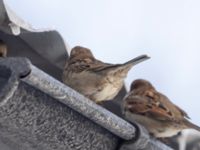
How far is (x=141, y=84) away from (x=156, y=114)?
0.90 metres

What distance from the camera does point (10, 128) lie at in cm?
208

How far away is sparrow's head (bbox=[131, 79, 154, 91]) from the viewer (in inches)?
180

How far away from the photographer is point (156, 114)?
12.8 ft

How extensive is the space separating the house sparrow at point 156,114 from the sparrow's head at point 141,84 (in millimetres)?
413

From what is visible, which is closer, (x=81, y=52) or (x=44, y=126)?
(x=44, y=126)

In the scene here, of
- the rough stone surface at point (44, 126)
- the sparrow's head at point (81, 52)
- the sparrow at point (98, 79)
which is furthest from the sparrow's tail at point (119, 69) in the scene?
the rough stone surface at point (44, 126)

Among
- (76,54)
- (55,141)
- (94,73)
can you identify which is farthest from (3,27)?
(76,54)

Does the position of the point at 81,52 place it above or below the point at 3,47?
below

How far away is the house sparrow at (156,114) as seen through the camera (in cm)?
373

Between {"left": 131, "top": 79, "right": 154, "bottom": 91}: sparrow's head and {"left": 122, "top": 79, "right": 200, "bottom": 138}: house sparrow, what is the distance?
0.41 metres

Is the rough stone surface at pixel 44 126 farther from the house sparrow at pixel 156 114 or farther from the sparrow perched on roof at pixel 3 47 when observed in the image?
the house sparrow at pixel 156 114

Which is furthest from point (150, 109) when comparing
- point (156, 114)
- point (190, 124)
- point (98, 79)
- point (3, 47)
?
point (3, 47)

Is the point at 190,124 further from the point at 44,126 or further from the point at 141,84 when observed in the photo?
the point at 44,126

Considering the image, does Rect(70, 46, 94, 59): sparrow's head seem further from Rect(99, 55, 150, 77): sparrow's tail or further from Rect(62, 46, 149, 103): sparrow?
Rect(99, 55, 150, 77): sparrow's tail
